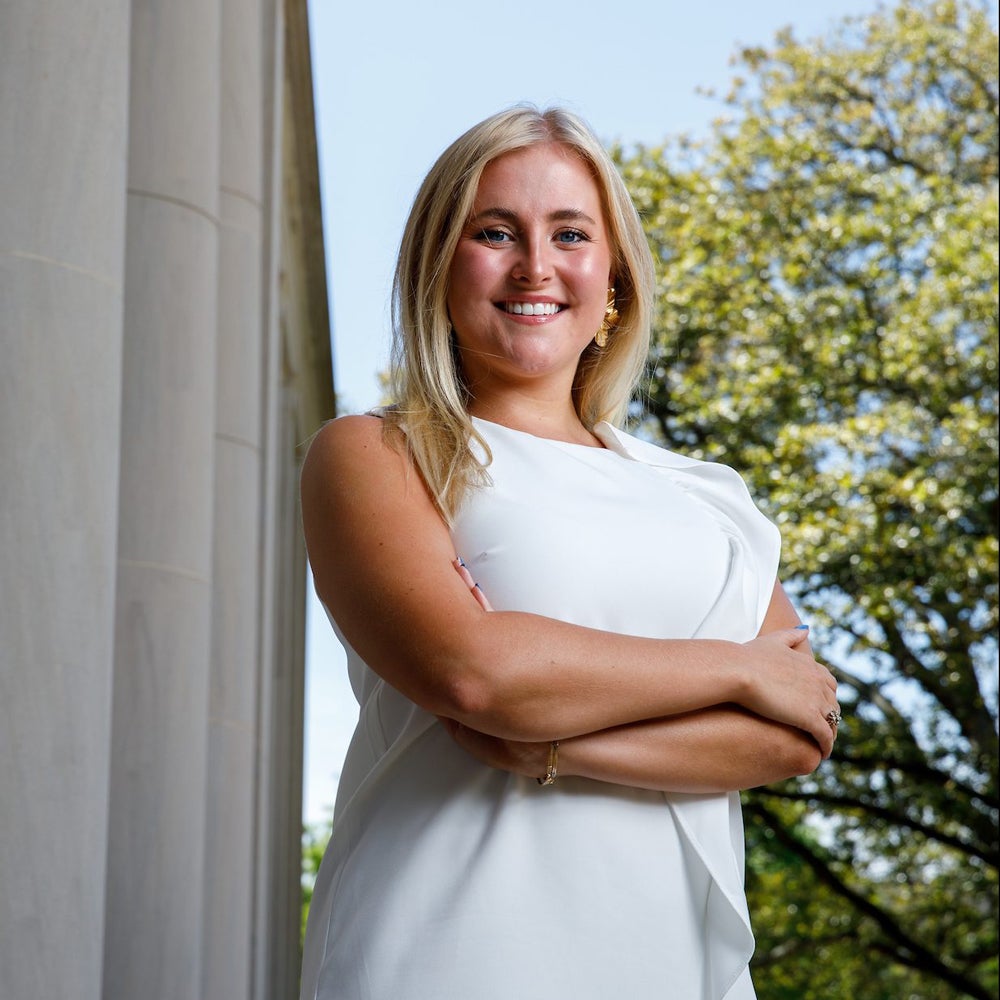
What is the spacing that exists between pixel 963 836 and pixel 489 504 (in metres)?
13.3

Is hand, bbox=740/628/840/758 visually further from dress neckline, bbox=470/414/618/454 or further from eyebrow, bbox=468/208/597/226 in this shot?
eyebrow, bbox=468/208/597/226

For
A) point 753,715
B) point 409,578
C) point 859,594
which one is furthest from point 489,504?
point 859,594

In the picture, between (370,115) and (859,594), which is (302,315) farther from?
(370,115)

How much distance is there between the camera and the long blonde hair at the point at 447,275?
87.0 inches

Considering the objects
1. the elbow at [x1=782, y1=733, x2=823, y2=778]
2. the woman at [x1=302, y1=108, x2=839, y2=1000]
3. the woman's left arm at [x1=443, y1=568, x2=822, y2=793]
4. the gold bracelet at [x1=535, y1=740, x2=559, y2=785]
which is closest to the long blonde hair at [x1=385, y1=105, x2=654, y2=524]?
the woman at [x1=302, y1=108, x2=839, y2=1000]

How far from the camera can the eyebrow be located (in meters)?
2.36

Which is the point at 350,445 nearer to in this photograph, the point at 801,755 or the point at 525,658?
the point at 525,658

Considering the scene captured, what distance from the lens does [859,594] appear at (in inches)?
507

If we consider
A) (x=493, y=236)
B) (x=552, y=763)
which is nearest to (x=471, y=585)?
(x=552, y=763)

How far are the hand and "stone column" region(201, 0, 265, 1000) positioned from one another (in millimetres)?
4025

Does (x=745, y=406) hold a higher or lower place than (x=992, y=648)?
higher

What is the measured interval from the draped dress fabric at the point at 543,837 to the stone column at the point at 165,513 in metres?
2.64

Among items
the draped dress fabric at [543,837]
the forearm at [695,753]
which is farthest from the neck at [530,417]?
the forearm at [695,753]

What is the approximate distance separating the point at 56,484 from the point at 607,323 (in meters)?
1.36
